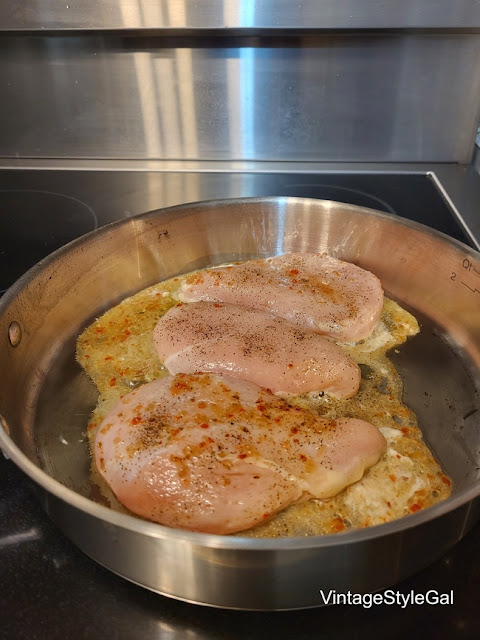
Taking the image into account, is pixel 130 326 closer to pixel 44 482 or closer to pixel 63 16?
pixel 44 482

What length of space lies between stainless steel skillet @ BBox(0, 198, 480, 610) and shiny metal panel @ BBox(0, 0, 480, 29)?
468 millimetres

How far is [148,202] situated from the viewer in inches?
64.8

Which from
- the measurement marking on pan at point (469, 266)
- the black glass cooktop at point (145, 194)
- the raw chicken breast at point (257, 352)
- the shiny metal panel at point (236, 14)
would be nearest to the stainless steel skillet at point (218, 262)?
the measurement marking on pan at point (469, 266)

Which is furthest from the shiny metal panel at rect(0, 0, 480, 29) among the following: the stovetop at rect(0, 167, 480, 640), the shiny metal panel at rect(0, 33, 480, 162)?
the stovetop at rect(0, 167, 480, 640)

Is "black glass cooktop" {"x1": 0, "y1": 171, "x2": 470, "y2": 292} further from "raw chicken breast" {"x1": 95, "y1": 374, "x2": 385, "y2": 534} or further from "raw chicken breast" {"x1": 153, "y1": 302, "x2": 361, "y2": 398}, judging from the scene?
"raw chicken breast" {"x1": 95, "y1": 374, "x2": 385, "y2": 534}

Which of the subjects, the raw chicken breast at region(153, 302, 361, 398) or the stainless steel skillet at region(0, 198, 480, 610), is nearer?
the stainless steel skillet at region(0, 198, 480, 610)

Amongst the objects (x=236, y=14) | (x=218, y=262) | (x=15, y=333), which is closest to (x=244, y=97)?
(x=236, y=14)

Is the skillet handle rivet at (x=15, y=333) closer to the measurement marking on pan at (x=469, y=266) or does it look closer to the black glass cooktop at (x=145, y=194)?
the black glass cooktop at (x=145, y=194)

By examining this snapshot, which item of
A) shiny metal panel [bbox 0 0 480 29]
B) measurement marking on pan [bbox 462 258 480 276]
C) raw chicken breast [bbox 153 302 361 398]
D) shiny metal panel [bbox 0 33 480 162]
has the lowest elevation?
raw chicken breast [bbox 153 302 361 398]

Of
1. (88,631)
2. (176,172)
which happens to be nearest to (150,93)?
(176,172)

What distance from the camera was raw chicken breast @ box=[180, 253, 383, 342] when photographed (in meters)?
1.16

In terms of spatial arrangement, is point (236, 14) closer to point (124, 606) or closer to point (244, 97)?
point (244, 97)

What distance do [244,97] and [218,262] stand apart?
0.60 meters

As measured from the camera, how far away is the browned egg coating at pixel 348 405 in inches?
31.9
